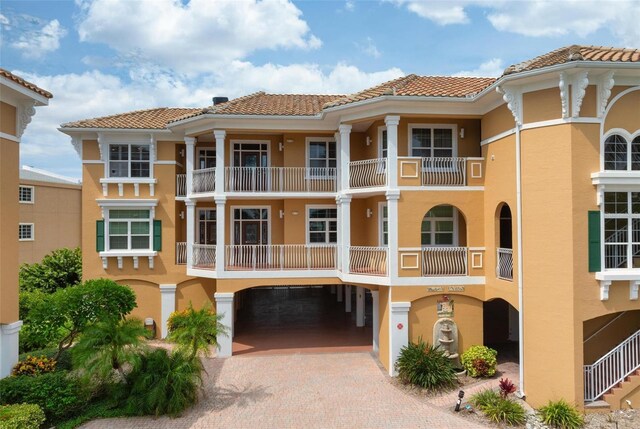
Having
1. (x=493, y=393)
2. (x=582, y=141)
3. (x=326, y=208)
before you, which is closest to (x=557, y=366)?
(x=493, y=393)

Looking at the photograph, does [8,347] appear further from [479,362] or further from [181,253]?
[479,362]

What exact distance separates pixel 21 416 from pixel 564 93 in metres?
15.0

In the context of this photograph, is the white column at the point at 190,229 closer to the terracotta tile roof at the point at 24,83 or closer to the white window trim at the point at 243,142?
the white window trim at the point at 243,142

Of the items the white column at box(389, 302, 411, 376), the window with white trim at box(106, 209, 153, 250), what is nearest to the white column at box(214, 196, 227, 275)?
the window with white trim at box(106, 209, 153, 250)

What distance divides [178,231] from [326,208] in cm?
692

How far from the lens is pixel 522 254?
11.5 m

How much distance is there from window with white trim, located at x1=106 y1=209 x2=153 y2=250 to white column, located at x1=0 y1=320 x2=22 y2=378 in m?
7.02

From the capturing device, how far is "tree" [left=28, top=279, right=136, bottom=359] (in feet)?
40.2

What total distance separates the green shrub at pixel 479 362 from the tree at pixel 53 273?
18006mm

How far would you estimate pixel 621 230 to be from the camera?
10891mm

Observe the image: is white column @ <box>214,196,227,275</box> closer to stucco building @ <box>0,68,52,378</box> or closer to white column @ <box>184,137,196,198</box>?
white column @ <box>184,137,196,198</box>

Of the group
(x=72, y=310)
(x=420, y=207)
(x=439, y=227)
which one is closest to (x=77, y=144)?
(x=72, y=310)

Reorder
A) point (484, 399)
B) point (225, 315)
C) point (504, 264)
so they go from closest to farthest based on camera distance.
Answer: point (484, 399) → point (504, 264) → point (225, 315)

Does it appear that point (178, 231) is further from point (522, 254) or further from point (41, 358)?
point (522, 254)
